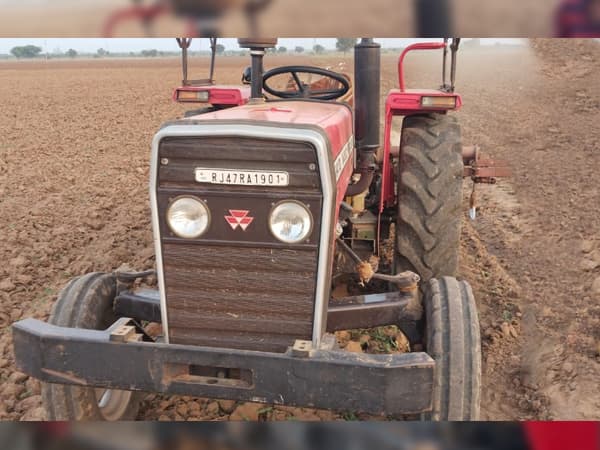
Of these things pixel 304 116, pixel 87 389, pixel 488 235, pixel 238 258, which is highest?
pixel 304 116

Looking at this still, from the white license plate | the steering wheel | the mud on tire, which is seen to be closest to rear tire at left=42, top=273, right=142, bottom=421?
the white license plate

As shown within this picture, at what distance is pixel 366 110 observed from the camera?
346 centimetres

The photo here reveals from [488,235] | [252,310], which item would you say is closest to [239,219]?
[252,310]

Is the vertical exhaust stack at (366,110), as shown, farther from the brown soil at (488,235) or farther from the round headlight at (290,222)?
the round headlight at (290,222)

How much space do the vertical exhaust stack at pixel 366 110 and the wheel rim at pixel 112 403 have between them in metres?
1.56

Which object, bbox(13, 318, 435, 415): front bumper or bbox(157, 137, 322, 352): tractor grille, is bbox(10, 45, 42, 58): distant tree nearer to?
bbox(157, 137, 322, 352): tractor grille

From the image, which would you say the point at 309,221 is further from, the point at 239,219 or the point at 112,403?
the point at 112,403

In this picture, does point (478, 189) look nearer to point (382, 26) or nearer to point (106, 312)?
point (106, 312)

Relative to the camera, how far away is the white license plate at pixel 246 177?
216 cm

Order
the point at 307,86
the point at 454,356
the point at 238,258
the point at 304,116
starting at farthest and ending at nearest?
the point at 307,86 → the point at 304,116 → the point at 454,356 → the point at 238,258

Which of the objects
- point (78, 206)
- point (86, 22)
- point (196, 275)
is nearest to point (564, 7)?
point (86, 22)

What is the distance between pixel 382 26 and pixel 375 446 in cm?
56

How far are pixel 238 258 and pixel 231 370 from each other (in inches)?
16.3

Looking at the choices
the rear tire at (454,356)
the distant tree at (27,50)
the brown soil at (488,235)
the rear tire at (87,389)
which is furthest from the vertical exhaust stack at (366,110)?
the distant tree at (27,50)
